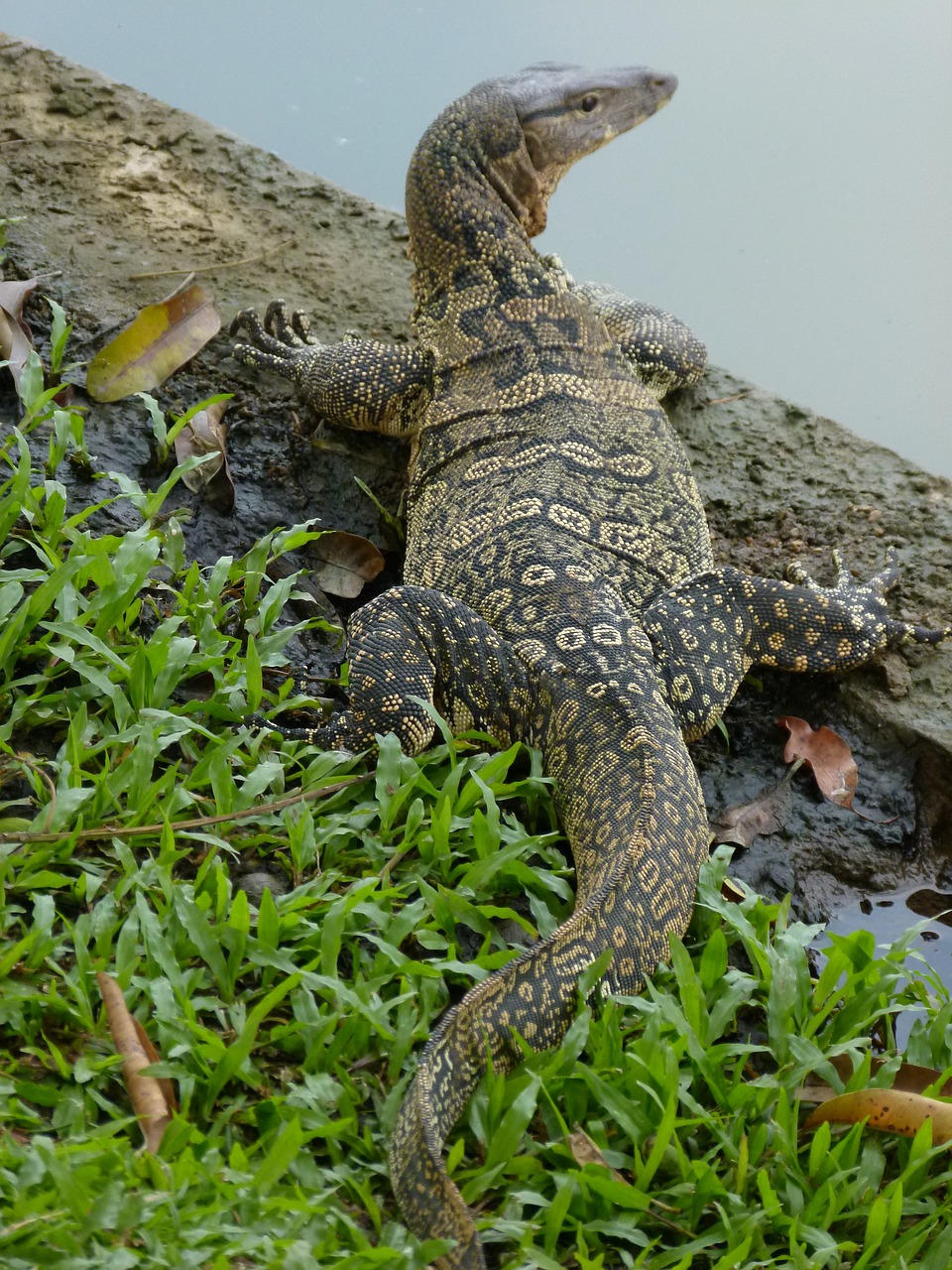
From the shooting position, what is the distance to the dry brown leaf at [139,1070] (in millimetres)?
2434

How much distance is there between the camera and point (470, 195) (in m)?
4.90

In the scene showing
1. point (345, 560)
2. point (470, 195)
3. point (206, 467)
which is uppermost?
point (470, 195)

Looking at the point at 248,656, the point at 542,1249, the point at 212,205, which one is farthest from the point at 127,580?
the point at 212,205

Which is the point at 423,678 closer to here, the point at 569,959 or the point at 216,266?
the point at 569,959

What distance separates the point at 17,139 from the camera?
5867mm

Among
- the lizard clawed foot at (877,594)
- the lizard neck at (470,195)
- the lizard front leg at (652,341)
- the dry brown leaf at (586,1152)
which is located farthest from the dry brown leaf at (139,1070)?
the lizard front leg at (652,341)

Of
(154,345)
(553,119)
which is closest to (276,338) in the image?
(154,345)

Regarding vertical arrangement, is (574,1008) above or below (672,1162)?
above

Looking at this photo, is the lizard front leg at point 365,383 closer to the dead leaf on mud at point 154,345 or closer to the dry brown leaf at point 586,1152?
the dead leaf on mud at point 154,345

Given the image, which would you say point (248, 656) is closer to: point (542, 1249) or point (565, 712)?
point (565, 712)

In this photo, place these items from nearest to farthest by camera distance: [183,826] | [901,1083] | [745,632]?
[901,1083], [183,826], [745,632]

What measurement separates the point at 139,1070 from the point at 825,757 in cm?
263

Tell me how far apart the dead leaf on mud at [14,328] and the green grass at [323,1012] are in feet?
3.60

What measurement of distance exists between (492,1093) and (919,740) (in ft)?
7.71
